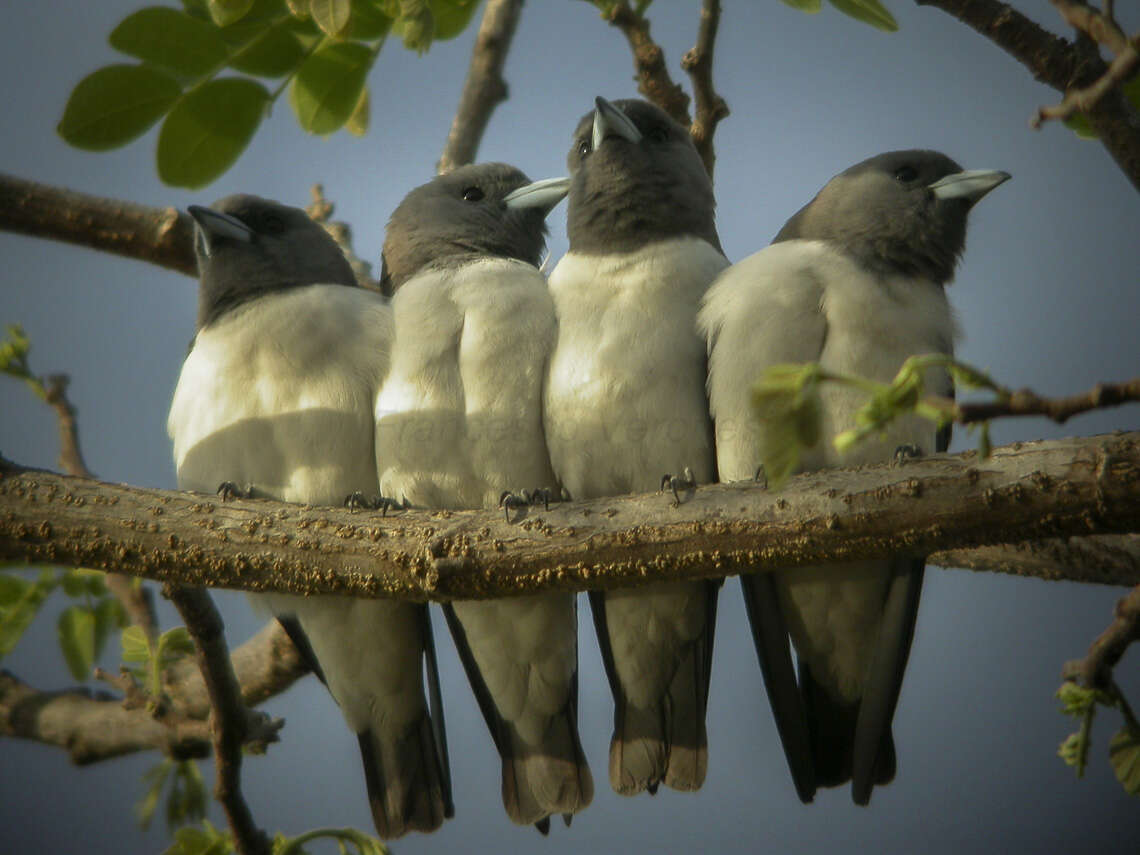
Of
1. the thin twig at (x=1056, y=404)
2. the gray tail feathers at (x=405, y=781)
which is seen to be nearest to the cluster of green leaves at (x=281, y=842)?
the gray tail feathers at (x=405, y=781)

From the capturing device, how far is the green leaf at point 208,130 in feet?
10.4

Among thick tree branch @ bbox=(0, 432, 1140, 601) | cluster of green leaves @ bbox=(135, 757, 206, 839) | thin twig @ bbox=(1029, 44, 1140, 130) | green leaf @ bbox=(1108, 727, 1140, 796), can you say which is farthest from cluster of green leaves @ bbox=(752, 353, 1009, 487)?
cluster of green leaves @ bbox=(135, 757, 206, 839)

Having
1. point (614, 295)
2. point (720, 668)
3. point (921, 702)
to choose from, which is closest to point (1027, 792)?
point (921, 702)

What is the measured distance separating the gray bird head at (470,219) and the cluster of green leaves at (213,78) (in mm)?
467

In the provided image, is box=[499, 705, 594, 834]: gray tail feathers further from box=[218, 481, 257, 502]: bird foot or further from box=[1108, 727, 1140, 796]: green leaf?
box=[1108, 727, 1140, 796]: green leaf

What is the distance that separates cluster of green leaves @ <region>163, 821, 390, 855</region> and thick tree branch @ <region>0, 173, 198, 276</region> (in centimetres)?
188

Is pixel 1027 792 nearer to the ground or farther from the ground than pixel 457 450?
nearer to the ground

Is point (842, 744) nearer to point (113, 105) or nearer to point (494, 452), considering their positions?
point (494, 452)

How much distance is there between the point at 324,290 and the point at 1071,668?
2.38 metres

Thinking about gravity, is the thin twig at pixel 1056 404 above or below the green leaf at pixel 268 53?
below

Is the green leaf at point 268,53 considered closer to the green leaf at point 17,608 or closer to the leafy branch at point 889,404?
the green leaf at point 17,608

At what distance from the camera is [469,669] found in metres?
3.47

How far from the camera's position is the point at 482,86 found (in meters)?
4.74

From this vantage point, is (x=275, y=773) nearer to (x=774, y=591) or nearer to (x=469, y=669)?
(x=469, y=669)
